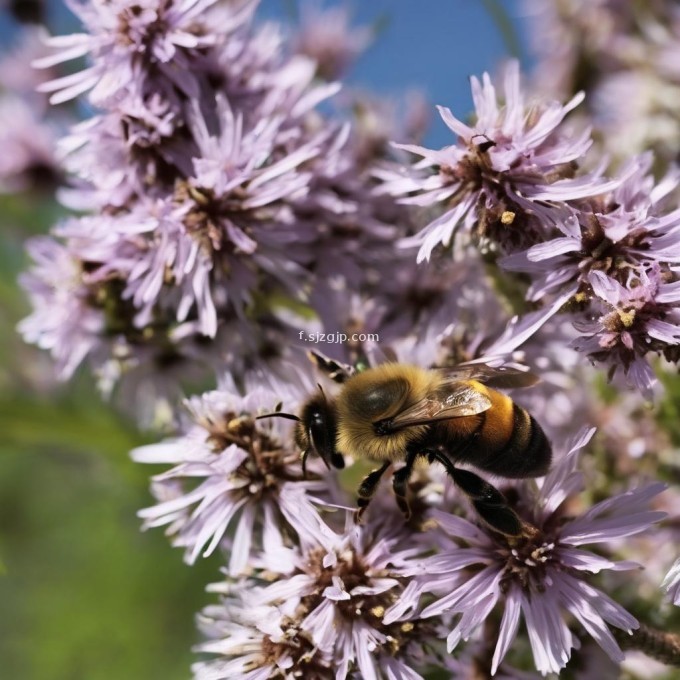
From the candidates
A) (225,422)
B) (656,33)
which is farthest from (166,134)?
(656,33)

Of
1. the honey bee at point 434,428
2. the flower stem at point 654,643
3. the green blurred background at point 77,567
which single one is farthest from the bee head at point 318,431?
the green blurred background at point 77,567

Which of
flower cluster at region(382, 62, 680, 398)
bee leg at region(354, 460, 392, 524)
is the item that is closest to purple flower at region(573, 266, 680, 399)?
flower cluster at region(382, 62, 680, 398)

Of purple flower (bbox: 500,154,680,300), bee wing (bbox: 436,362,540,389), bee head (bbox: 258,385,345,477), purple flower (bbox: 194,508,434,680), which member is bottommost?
purple flower (bbox: 194,508,434,680)

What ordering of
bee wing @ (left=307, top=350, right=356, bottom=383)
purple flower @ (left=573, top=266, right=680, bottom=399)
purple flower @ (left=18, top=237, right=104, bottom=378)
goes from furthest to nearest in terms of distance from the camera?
purple flower @ (left=18, top=237, right=104, bottom=378)
bee wing @ (left=307, top=350, right=356, bottom=383)
purple flower @ (left=573, top=266, right=680, bottom=399)

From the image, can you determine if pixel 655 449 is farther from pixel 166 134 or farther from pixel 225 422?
pixel 166 134

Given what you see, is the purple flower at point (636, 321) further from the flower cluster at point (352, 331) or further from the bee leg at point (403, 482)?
the bee leg at point (403, 482)

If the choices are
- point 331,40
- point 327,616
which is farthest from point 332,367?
point 331,40

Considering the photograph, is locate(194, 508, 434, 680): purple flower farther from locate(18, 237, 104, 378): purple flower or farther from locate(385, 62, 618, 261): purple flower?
locate(18, 237, 104, 378): purple flower

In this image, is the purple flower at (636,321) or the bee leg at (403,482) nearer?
the purple flower at (636,321)
